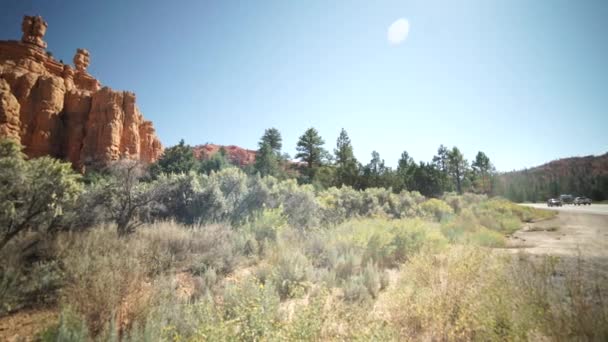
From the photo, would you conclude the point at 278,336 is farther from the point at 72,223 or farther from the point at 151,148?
the point at 151,148

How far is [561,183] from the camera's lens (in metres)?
53.6

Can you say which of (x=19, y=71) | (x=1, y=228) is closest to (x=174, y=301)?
(x=1, y=228)

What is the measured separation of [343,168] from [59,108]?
1438 inches

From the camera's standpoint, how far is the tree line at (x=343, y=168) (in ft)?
80.0

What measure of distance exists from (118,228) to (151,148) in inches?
1397

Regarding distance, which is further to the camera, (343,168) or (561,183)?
(561,183)

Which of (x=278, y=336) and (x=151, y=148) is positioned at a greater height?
(x=151, y=148)

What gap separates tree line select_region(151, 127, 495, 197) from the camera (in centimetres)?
2439

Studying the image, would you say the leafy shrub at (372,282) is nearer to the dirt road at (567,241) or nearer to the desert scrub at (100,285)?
the dirt road at (567,241)

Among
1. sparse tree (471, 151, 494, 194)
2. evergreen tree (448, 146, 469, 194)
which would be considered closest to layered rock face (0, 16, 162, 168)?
evergreen tree (448, 146, 469, 194)

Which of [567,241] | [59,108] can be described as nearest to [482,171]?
[567,241]

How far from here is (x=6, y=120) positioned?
22.1 meters

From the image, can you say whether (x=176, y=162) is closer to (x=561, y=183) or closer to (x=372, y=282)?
(x=372, y=282)

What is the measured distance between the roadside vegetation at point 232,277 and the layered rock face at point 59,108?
22.0 metres
